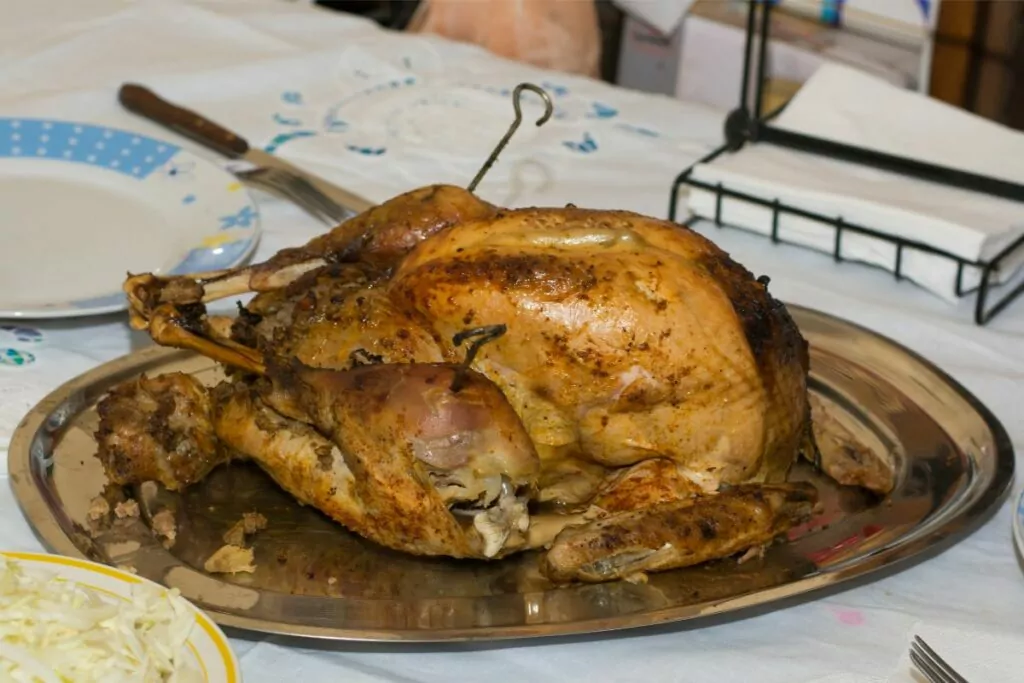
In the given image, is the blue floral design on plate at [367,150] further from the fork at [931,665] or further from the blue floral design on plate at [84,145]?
the fork at [931,665]

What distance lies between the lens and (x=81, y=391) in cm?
145

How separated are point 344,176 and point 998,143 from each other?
106 centimetres

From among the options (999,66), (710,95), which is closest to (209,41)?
(710,95)

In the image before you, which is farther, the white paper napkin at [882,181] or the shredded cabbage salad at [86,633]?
the white paper napkin at [882,181]

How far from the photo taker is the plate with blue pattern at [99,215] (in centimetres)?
175

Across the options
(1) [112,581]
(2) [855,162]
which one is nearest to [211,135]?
(2) [855,162]

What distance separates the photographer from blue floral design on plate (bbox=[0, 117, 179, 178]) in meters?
2.06

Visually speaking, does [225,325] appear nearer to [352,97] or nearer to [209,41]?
[352,97]

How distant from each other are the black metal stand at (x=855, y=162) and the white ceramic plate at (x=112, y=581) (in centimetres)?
115

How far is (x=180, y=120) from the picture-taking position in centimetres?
225

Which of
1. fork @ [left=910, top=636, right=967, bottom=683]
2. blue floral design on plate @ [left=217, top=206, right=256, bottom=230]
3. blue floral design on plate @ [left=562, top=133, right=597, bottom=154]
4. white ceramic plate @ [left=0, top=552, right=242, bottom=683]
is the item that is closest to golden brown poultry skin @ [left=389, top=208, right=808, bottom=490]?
fork @ [left=910, top=636, right=967, bottom=683]

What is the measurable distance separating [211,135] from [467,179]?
0.43 metres

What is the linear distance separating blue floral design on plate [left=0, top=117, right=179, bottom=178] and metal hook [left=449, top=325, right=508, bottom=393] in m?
1.05

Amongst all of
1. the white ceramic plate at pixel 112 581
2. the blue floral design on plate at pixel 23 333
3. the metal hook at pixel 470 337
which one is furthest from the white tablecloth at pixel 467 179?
the metal hook at pixel 470 337
